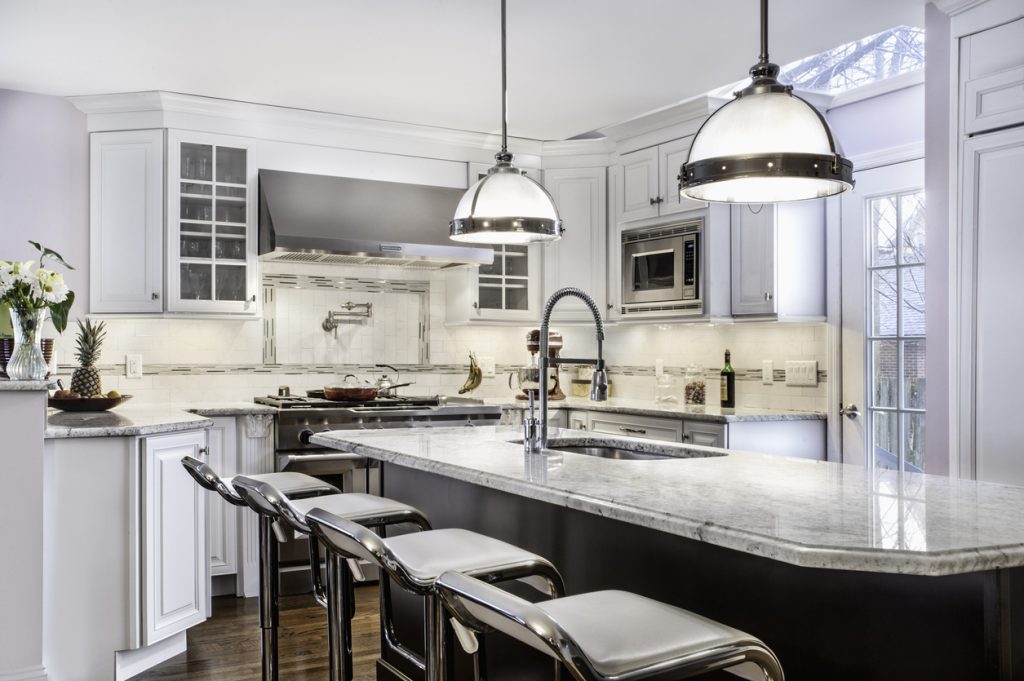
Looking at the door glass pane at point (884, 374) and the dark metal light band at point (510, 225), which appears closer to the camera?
the dark metal light band at point (510, 225)

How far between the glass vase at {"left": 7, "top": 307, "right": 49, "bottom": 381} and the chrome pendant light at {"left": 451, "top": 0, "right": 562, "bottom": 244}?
1.60m

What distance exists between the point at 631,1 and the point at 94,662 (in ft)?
10.5

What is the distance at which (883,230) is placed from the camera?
14.5ft

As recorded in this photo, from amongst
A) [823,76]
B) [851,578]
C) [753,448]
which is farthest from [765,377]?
[851,578]

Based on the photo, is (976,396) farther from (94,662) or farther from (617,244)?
(94,662)

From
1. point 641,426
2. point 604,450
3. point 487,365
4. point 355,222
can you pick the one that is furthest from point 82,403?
point 641,426

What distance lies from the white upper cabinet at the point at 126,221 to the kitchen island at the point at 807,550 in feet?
9.36

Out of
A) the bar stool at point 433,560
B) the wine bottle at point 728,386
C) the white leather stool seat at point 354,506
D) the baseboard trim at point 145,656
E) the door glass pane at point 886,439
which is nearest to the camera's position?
the bar stool at point 433,560

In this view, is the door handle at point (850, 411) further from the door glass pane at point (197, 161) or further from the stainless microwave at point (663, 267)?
the door glass pane at point (197, 161)

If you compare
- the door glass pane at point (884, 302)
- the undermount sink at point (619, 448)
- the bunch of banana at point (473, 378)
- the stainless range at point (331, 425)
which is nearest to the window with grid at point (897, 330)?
the door glass pane at point (884, 302)

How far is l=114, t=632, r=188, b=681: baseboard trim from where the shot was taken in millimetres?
3371

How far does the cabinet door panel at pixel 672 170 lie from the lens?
16.4 feet

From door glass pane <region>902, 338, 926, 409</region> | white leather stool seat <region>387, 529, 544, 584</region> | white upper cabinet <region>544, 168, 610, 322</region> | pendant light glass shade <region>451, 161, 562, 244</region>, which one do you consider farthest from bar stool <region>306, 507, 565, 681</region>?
white upper cabinet <region>544, 168, 610, 322</region>

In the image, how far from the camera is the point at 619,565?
2178 millimetres
